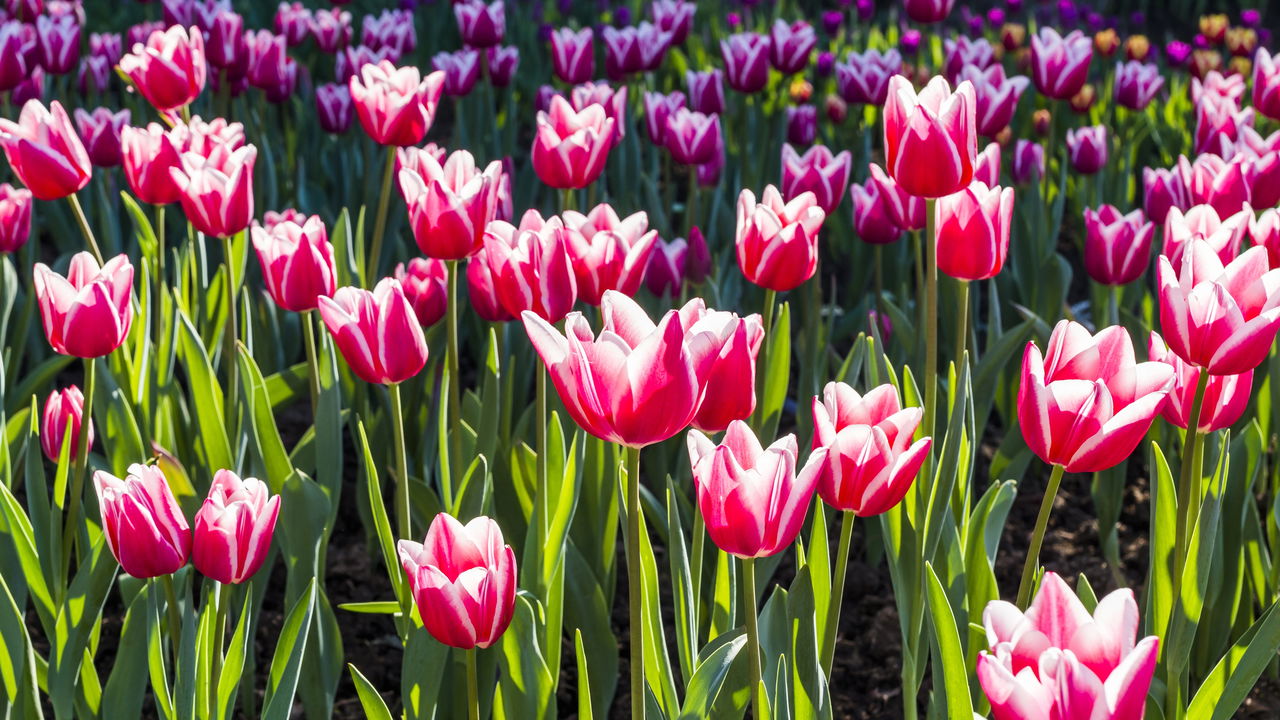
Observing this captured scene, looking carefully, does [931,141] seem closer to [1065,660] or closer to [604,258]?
[604,258]

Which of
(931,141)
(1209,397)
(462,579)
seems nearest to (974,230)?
(931,141)

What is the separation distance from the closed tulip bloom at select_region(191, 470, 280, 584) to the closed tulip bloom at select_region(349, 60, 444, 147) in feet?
2.99

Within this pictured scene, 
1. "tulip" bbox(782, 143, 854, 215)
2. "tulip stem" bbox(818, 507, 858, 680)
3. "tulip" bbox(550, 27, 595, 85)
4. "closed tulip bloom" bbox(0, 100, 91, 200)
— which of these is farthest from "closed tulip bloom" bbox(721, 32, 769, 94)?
"tulip stem" bbox(818, 507, 858, 680)

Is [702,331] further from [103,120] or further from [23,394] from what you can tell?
[103,120]

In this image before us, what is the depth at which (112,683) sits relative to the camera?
1.45 m

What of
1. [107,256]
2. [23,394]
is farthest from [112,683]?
[107,256]

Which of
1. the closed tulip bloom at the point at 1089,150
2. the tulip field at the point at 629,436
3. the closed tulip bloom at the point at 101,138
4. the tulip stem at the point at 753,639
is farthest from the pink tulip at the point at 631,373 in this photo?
the closed tulip bloom at the point at 1089,150

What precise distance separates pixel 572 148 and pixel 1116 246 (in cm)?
86

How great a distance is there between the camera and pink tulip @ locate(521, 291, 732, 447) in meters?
0.94

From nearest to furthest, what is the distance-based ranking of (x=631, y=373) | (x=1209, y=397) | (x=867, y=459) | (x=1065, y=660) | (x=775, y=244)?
1. (x=1065, y=660)
2. (x=631, y=373)
3. (x=867, y=459)
4. (x=1209, y=397)
5. (x=775, y=244)

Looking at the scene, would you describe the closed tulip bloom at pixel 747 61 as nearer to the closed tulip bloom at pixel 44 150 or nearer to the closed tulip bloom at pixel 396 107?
the closed tulip bloom at pixel 396 107

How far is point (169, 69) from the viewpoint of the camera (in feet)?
7.04

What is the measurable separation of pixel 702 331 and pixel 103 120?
6.54 feet

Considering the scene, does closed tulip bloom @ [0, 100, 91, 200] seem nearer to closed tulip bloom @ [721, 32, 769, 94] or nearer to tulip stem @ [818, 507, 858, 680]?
tulip stem @ [818, 507, 858, 680]
